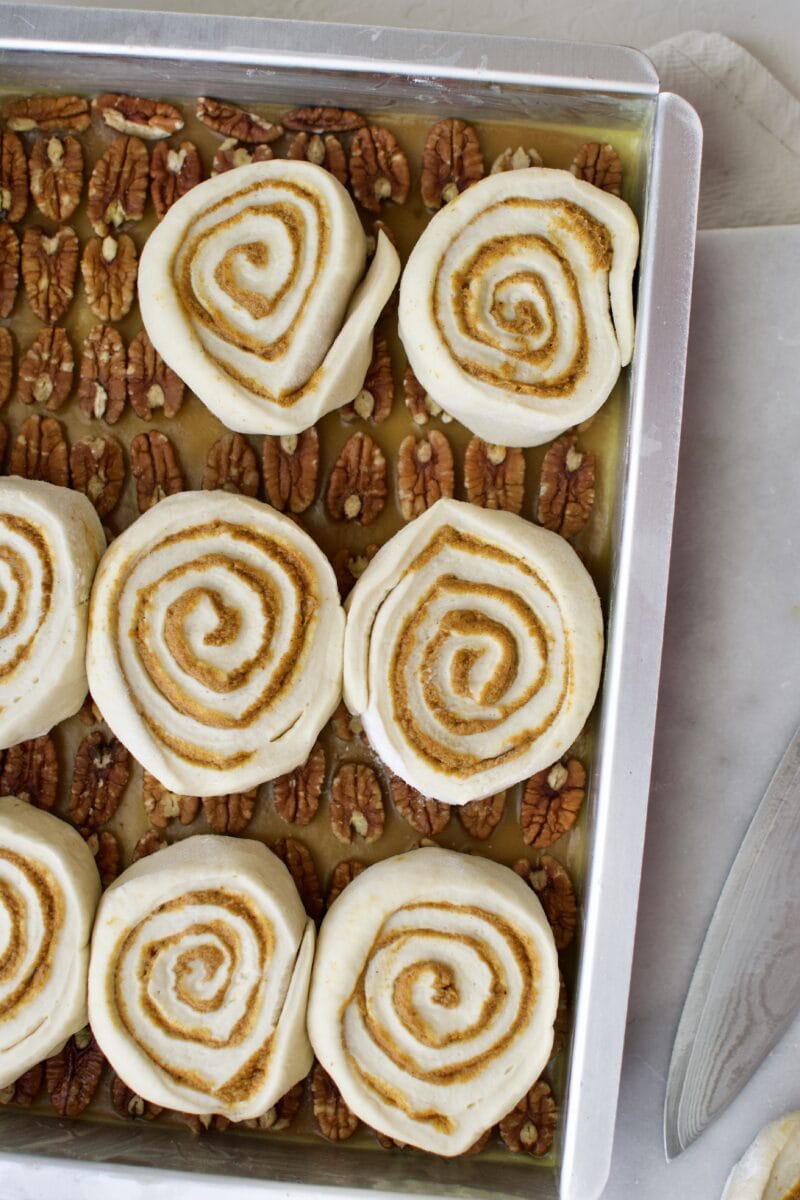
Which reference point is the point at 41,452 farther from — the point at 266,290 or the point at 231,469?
the point at 266,290

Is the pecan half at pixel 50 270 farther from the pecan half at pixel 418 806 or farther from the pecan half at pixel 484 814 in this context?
the pecan half at pixel 484 814

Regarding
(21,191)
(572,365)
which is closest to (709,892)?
(572,365)

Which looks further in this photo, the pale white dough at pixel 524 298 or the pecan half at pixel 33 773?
the pecan half at pixel 33 773

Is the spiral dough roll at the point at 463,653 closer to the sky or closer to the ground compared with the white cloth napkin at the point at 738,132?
closer to the ground

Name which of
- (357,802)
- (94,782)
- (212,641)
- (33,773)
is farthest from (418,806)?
(33,773)

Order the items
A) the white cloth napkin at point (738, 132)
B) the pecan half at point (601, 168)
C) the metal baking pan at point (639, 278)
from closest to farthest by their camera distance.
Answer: the metal baking pan at point (639, 278)
the pecan half at point (601, 168)
the white cloth napkin at point (738, 132)

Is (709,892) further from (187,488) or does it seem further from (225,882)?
(187,488)

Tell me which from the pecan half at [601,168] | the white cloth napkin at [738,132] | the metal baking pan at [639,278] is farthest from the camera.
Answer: the white cloth napkin at [738,132]

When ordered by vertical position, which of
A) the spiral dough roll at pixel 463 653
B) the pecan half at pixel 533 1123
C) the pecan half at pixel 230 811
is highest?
the spiral dough roll at pixel 463 653

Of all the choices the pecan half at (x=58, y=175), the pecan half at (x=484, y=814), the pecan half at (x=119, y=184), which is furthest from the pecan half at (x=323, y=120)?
the pecan half at (x=484, y=814)
